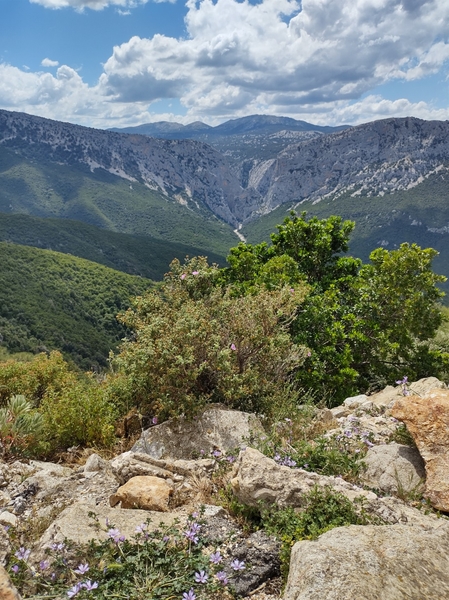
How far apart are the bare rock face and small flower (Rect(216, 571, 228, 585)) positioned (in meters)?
2.05

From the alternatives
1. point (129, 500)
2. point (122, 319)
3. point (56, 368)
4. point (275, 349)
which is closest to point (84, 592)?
point (129, 500)

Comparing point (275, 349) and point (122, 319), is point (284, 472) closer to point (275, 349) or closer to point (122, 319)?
point (275, 349)

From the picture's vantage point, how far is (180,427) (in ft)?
17.8

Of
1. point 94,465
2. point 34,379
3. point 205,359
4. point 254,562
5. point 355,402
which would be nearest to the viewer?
point 254,562

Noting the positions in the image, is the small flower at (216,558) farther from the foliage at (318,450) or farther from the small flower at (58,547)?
the foliage at (318,450)

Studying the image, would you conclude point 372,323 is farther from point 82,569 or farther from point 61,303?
point 61,303

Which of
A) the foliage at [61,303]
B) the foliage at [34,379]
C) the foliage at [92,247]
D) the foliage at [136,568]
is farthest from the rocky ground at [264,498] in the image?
the foliage at [92,247]

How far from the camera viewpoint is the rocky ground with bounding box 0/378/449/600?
242 centimetres

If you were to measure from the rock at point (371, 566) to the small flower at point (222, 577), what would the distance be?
0.47 metres

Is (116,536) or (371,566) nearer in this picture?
(371,566)

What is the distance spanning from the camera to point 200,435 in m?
5.27

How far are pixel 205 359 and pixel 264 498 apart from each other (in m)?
2.66

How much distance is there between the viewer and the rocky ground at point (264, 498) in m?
2.42


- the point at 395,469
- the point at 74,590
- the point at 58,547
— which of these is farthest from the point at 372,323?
the point at 74,590
